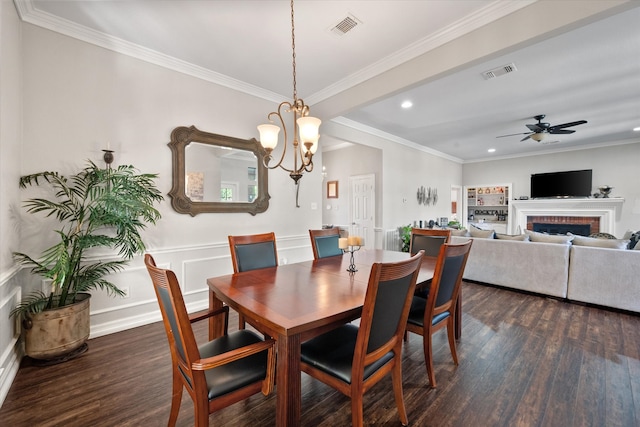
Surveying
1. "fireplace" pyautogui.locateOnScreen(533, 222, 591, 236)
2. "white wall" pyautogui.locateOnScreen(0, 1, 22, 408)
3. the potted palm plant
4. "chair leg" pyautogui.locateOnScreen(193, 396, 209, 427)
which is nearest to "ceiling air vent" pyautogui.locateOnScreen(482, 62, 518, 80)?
the potted palm plant

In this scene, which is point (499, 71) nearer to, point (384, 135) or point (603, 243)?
point (603, 243)

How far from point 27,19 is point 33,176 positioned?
1334 millimetres

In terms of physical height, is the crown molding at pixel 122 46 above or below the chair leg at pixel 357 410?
above

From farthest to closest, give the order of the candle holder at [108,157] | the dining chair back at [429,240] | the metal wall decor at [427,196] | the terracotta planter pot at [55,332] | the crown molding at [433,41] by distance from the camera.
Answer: the metal wall decor at [427,196], the dining chair back at [429,240], the candle holder at [108,157], the crown molding at [433,41], the terracotta planter pot at [55,332]

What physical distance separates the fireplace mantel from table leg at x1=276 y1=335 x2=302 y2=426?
820 centimetres

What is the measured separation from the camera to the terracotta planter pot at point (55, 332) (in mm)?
2031

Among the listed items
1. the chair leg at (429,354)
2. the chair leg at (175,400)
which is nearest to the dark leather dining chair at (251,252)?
the chair leg at (175,400)

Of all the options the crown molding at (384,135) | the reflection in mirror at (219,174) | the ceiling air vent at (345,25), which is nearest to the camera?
the ceiling air vent at (345,25)

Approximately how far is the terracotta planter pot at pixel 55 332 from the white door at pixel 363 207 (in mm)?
4825

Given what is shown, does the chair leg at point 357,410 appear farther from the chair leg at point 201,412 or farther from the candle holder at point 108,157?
the candle holder at point 108,157

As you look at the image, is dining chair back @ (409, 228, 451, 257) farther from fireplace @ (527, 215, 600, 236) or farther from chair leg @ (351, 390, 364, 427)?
fireplace @ (527, 215, 600, 236)

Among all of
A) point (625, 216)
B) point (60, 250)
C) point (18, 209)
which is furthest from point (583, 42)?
point (625, 216)

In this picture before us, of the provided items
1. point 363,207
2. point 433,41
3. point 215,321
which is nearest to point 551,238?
point 433,41

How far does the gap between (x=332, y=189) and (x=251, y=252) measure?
16.6 ft
